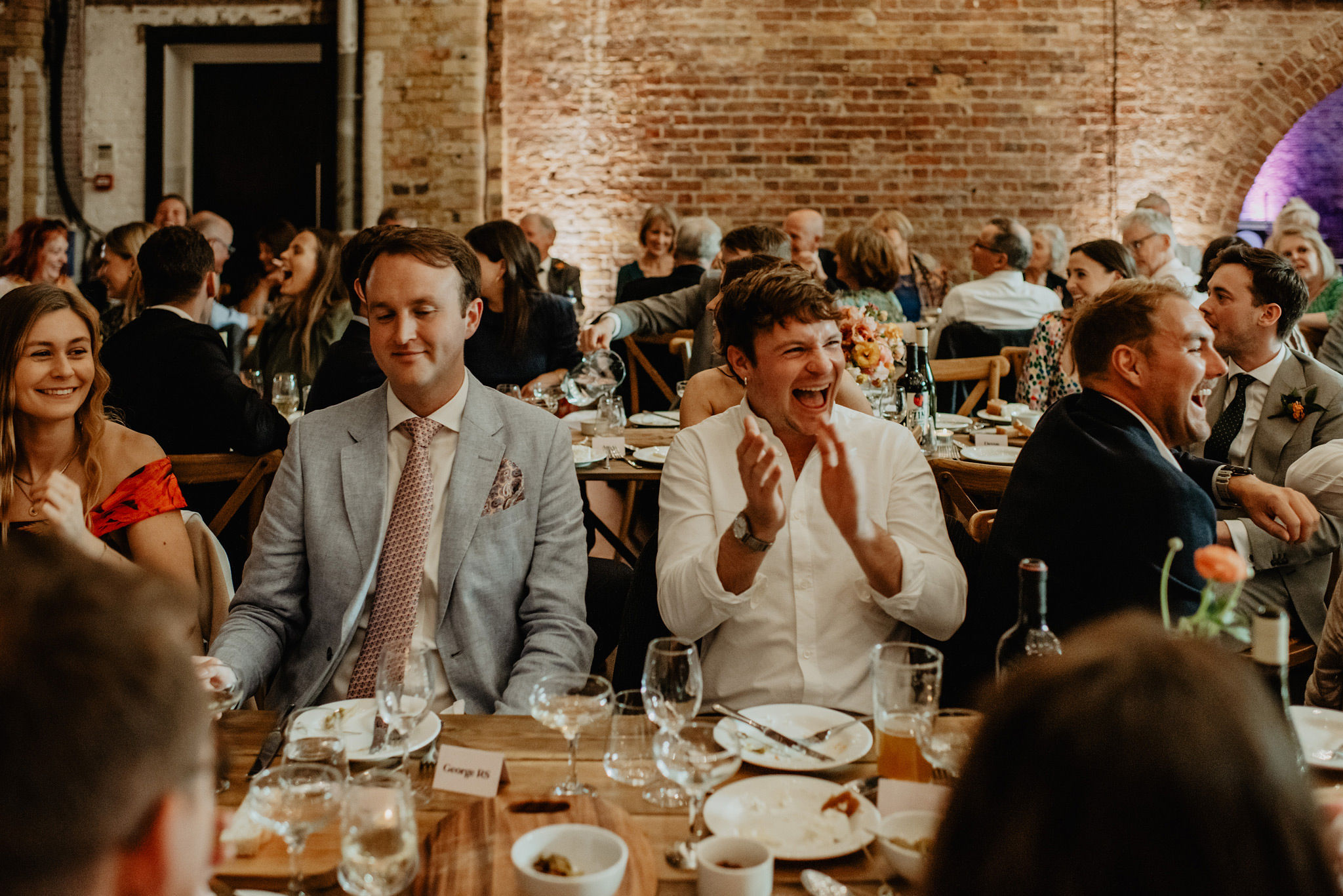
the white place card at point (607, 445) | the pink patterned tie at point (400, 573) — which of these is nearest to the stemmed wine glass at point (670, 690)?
the pink patterned tie at point (400, 573)

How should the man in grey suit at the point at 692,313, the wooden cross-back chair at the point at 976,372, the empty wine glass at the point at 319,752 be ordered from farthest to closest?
the wooden cross-back chair at the point at 976,372 → the man in grey suit at the point at 692,313 → the empty wine glass at the point at 319,752

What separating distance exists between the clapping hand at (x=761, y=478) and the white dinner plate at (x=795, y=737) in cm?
33

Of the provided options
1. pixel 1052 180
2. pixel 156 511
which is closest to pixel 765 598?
pixel 156 511

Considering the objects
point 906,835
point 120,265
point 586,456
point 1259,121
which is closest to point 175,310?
point 586,456

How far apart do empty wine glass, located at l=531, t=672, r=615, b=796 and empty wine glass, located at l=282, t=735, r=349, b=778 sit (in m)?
0.24

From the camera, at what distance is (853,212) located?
24.9ft

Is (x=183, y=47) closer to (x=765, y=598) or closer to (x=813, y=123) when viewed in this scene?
(x=813, y=123)

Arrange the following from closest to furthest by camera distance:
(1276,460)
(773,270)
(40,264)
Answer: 1. (773,270)
2. (1276,460)
3. (40,264)

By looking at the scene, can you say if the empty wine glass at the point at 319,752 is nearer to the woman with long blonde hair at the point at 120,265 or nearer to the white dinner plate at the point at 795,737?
the white dinner plate at the point at 795,737

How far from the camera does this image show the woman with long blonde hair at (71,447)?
87.6 inches

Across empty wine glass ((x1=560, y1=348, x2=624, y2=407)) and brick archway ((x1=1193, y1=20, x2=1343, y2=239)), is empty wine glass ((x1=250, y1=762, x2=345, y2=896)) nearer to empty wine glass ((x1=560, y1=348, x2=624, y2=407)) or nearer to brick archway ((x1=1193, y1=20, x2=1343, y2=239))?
empty wine glass ((x1=560, y1=348, x2=624, y2=407))

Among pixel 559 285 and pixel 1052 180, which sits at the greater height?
pixel 1052 180

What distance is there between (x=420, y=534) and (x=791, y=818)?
3.26 ft

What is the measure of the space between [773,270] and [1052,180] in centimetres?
612
